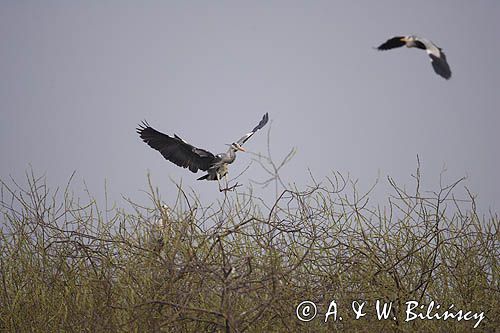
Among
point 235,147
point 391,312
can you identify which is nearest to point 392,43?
point 391,312

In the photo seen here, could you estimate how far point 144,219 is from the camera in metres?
5.10

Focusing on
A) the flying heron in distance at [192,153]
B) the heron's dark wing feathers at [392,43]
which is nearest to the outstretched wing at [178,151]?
the flying heron in distance at [192,153]

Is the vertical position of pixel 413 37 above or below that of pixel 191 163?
below

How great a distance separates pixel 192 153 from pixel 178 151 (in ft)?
0.63

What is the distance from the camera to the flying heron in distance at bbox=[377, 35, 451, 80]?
4582mm

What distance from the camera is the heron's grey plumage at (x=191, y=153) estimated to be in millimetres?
8211

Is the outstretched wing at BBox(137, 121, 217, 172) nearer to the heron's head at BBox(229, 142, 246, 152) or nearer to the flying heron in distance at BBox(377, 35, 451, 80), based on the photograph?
the heron's head at BBox(229, 142, 246, 152)

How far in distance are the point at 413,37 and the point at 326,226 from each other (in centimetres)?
163

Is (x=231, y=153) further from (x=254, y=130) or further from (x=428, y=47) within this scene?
(x=428, y=47)

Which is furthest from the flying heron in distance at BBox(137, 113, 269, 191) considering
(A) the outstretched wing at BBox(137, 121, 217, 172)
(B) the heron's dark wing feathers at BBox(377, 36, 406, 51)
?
(B) the heron's dark wing feathers at BBox(377, 36, 406, 51)

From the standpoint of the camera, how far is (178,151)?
853 cm

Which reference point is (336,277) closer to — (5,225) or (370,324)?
(370,324)

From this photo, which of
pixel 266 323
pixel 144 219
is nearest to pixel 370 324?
pixel 266 323

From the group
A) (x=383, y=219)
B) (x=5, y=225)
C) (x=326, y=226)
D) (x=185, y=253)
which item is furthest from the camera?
(x=5, y=225)
